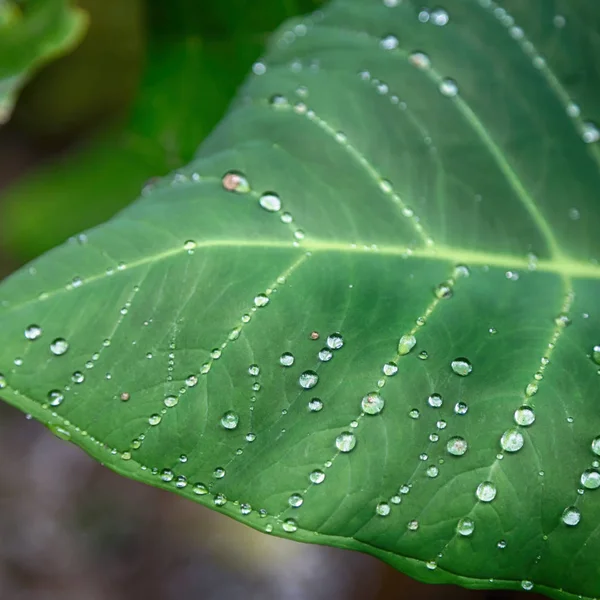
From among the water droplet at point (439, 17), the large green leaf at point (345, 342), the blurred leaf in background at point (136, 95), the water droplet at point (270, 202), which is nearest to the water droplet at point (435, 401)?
the large green leaf at point (345, 342)

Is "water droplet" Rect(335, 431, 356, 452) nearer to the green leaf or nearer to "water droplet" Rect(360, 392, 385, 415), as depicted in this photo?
"water droplet" Rect(360, 392, 385, 415)

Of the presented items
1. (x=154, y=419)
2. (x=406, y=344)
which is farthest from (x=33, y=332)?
(x=406, y=344)

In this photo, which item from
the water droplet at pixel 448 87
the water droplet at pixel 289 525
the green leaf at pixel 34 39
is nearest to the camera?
the water droplet at pixel 289 525

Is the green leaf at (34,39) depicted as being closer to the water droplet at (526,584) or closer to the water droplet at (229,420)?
the water droplet at (229,420)

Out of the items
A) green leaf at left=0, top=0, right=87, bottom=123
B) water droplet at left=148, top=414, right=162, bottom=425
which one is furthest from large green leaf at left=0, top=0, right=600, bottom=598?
green leaf at left=0, top=0, right=87, bottom=123

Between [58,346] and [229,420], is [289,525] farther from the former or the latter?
[58,346]

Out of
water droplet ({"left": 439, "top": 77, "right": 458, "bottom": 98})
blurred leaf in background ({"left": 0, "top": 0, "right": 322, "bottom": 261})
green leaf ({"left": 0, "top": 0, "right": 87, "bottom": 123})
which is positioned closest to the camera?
water droplet ({"left": 439, "top": 77, "right": 458, "bottom": 98})

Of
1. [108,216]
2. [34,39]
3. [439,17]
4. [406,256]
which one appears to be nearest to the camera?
[406,256]
